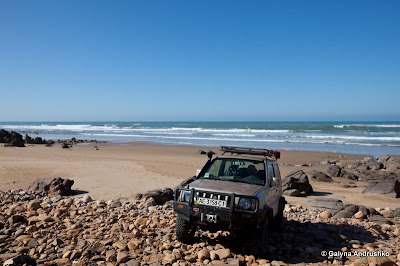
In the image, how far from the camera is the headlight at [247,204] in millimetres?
5289

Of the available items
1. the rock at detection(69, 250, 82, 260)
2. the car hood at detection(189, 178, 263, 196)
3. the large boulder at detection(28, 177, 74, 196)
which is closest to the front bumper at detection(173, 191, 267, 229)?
the car hood at detection(189, 178, 263, 196)

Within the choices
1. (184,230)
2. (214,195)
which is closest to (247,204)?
(214,195)

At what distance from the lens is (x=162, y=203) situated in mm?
9844

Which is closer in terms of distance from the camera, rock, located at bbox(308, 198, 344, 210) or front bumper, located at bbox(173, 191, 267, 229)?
front bumper, located at bbox(173, 191, 267, 229)

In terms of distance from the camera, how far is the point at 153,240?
20.3 feet

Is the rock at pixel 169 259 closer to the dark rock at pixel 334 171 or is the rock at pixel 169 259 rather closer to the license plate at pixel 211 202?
the license plate at pixel 211 202

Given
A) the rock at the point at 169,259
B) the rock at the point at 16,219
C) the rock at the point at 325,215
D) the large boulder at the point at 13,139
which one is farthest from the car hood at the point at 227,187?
the large boulder at the point at 13,139

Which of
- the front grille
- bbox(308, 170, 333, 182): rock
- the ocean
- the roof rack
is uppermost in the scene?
the roof rack

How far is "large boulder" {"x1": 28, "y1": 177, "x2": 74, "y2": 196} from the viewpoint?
10.4 metres

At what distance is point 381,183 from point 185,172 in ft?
30.2

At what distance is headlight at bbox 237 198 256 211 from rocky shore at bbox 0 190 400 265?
70 centimetres

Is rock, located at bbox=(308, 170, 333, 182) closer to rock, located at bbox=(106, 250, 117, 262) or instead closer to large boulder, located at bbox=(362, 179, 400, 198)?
large boulder, located at bbox=(362, 179, 400, 198)

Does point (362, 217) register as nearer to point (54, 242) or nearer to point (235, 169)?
point (235, 169)

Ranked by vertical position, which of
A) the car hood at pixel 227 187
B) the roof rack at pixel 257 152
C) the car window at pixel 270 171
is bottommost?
the car hood at pixel 227 187
